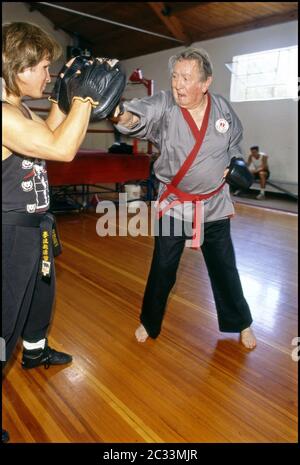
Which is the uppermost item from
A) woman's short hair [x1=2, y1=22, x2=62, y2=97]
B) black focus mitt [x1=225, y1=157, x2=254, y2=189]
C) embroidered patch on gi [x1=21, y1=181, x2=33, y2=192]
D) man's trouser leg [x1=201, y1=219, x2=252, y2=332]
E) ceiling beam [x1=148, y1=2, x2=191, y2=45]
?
ceiling beam [x1=148, y1=2, x2=191, y2=45]

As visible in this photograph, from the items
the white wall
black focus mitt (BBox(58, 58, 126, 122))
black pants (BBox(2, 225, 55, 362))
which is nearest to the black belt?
black pants (BBox(2, 225, 55, 362))

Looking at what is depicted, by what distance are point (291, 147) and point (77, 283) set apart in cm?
587

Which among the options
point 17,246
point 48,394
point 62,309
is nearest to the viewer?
point 17,246

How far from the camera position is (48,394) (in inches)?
59.6

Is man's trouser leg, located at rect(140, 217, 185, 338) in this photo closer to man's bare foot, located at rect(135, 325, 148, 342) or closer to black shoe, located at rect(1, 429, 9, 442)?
man's bare foot, located at rect(135, 325, 148, 342)

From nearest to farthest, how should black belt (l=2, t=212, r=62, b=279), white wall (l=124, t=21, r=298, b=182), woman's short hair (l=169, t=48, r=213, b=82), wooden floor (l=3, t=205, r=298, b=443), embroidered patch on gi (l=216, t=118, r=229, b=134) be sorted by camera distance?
black belt (l=2, t=212, r=62, b=279) < wooden floor (l=3, t=205, r=298, b=443) < woman's short hair (l=169, t=48, r=213, b=82) < embroidered patch on gi (l=216, t=118, r=229, b=134) < white wall (l=124, t=21, r=298, b=182)

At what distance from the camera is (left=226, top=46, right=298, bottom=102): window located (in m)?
6.81

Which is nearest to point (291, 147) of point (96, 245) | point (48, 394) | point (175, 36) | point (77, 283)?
point (175, 36)

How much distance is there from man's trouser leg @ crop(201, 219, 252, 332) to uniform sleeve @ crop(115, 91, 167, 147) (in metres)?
0.54

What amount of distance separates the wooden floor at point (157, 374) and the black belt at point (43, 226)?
558mm

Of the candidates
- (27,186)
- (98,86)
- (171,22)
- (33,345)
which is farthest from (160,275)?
(171,22)

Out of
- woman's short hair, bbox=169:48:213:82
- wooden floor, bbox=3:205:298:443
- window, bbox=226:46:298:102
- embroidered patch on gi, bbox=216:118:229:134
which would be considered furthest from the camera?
window, bbox=226:46:298:102

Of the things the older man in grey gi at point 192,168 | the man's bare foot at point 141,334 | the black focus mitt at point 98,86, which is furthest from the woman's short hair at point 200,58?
the man's bare foot at point 141,334

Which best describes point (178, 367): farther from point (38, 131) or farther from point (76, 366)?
point (38, 131)
